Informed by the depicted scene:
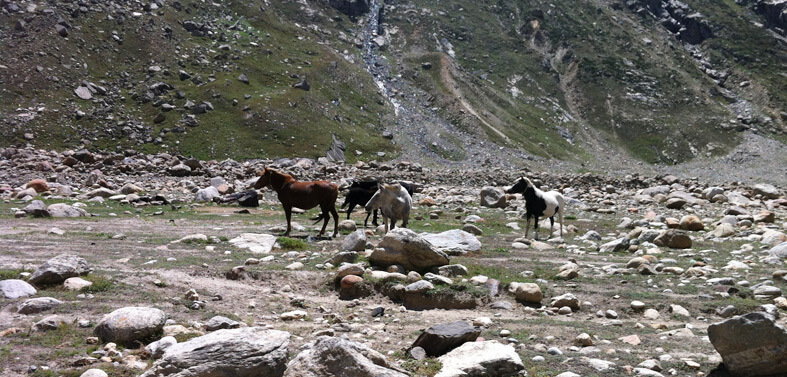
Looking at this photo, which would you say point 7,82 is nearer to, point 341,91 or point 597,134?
point 341,91

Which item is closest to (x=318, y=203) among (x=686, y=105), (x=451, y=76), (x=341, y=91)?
(x=341, y=91)

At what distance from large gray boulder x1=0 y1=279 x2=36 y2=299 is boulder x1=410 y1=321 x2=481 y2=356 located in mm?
8341

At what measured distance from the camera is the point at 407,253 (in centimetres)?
1534

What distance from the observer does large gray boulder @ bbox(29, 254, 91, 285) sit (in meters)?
12.3

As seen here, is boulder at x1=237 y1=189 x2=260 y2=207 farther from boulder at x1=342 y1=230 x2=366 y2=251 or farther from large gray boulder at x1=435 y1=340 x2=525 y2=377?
large gray boulder at x1=435 y1=340 x2=525 y2=377

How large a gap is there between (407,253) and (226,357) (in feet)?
26.1

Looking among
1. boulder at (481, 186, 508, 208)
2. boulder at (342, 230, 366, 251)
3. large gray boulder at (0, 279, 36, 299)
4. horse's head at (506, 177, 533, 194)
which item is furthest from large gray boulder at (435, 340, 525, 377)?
boulder at (481, 186, 508, 208)

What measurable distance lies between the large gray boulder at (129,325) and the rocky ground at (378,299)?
3cm

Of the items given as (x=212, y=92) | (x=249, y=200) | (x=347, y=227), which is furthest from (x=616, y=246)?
(x=212, y=92)

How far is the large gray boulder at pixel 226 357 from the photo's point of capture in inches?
305

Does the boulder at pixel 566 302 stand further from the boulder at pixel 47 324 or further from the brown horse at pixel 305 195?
the brown horse at pixel 305 195

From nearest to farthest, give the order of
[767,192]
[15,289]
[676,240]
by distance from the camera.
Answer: [15,289] < [676,240] < [767,192]

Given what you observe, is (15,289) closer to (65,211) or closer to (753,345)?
(753,345)

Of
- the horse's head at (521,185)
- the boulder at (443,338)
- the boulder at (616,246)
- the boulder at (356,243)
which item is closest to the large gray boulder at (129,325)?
the boulder at (443,338)
